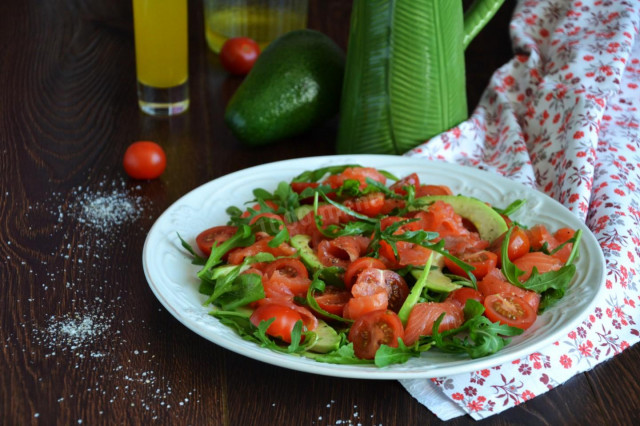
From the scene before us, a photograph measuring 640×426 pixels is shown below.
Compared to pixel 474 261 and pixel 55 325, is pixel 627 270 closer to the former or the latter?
pixel 474 261

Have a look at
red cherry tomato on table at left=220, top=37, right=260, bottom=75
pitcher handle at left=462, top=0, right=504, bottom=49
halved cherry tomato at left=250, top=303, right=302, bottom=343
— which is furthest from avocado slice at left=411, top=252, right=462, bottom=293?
red cherry tomato on table at left=220, top=37, right=260, bottom=75

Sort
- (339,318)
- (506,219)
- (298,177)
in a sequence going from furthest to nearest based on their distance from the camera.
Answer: (298,177), (506,219), (339,318)

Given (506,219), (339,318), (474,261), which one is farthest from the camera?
(506,219)

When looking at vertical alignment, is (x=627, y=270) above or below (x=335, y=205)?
below

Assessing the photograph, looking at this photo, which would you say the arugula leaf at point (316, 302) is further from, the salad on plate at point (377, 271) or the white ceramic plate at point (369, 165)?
the white ceramic plate at point (369, 165)

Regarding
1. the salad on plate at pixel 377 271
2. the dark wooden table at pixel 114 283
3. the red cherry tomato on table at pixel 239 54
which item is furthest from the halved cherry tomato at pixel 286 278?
the red cherry tomato on table at pixel 239 54

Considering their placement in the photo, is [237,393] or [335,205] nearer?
[237,393]

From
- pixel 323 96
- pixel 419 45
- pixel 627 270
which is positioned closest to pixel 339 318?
pixel 627 270
